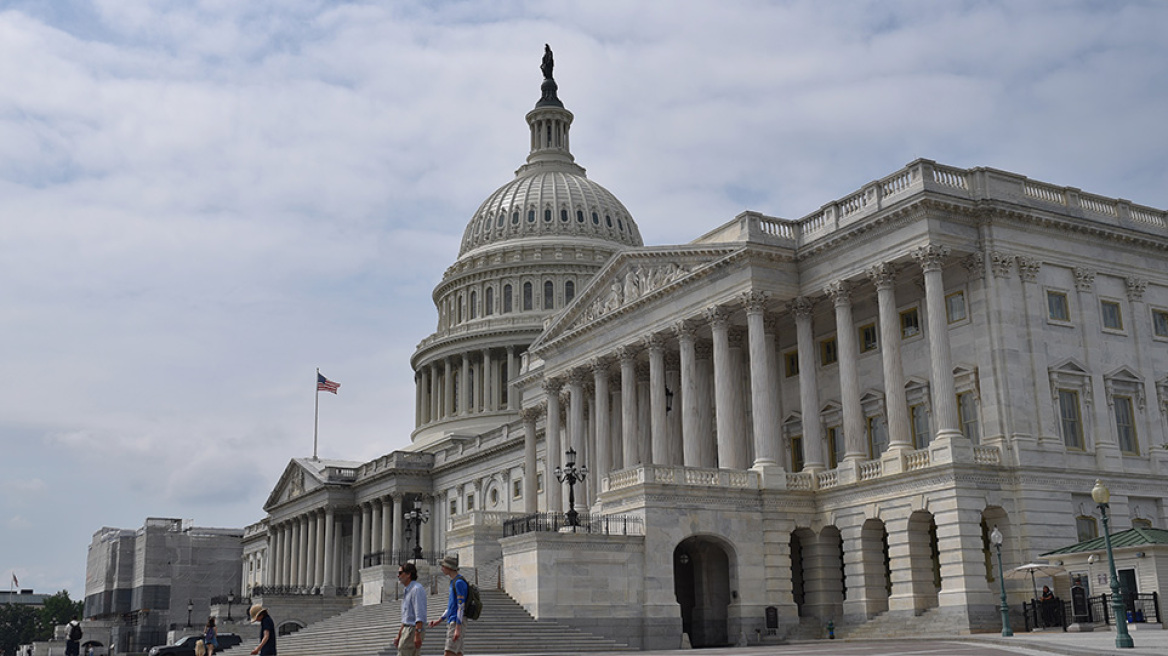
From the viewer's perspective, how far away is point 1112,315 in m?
52.8

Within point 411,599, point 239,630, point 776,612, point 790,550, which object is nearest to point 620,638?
point 776,612

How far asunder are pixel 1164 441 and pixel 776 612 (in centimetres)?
1803

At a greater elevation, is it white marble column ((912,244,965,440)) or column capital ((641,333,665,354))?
column capital ((641,333,665,354))

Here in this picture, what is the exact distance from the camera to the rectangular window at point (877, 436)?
5390cm

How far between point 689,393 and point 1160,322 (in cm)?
2100

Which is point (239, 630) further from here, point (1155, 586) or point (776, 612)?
point (1155, 586)

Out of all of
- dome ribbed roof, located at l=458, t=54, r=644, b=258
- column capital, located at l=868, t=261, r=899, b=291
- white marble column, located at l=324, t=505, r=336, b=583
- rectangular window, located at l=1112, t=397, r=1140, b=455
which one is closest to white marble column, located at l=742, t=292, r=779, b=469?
column capital, located at l=868, t=261, r=899, b=291

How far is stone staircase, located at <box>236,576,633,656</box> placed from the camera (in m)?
42.3

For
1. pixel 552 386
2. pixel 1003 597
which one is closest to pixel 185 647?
pixel 552 386

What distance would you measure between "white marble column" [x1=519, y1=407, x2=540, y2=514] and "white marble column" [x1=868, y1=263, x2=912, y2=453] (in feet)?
92.4

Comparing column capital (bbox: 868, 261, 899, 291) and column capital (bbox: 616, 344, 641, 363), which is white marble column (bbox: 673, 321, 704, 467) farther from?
column capital (bbox: 868, 261, 899, 291)

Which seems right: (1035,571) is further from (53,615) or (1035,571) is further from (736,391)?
(53,615)


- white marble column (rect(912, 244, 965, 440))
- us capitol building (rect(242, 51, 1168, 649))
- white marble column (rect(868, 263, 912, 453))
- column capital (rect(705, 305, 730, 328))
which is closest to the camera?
us capitol building (rect(242, 51, 1168, 649))

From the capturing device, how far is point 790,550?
53.8 metres
